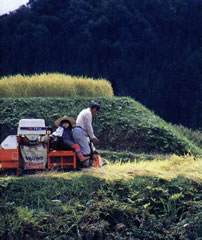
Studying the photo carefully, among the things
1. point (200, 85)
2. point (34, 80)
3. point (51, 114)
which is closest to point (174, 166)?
point (51, 114)

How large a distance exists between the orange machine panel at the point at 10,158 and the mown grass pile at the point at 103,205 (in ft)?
1.60

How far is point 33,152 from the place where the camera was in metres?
9.45

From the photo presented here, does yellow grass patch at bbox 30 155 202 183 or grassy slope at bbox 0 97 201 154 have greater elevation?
grassy slope at bbox 0 97 201 154

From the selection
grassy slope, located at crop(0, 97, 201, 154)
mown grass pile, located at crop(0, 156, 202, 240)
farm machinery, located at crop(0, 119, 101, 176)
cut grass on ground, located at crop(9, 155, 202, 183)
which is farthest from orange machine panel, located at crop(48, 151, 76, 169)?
grassy slope, located at crop(0, 97, 201, 154)

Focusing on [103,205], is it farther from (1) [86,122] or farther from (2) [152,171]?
(1) [86,122]

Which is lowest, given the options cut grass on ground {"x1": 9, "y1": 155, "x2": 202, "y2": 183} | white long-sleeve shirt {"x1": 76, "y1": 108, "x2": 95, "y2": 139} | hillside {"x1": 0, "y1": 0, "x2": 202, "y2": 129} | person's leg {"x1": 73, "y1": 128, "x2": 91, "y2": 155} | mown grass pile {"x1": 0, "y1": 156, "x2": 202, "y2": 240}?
mown grass pile {"x1": 0, "y1": 156, "x2": 202, "y2": 240}

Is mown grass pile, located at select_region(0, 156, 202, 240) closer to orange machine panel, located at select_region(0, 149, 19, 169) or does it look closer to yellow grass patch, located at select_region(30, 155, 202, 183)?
yellow grass patch, located at select_region(30, 155, 202, 183)

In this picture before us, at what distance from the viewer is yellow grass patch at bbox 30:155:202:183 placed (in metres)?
9.07

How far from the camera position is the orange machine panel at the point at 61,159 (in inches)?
376

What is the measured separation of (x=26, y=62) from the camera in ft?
108

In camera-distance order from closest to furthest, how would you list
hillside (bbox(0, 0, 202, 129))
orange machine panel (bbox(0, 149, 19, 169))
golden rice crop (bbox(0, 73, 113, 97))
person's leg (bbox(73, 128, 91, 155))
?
orange machine panel (bbox(0, 149, 19, 169)) → person's leg (bbox(73, 128, 91, 155)) → golden rice crop (bbox(0, 73, 113, 97)) → hillside (bbox(0, 0, 202, 129))

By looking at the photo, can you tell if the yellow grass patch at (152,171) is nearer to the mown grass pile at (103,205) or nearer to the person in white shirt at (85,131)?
the mown grass pile at (103,205)

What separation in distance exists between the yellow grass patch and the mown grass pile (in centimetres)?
2

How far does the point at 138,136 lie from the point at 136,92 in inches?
708
